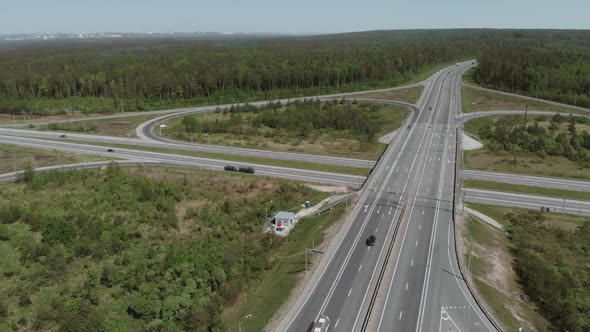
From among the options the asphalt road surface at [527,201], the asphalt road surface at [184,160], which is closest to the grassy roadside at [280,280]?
the asphalt road surface at [184,160]

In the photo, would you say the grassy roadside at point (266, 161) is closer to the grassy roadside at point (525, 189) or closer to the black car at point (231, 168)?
the black car at point (231, 168)

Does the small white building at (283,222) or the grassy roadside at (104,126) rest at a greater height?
the grassy roadside at (104,126)

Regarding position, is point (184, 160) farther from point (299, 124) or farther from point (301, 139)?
point (299, 124)

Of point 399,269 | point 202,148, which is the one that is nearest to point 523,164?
point 399,269

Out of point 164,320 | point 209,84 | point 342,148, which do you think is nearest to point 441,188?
point 342,148

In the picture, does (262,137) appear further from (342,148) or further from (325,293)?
(325,293)

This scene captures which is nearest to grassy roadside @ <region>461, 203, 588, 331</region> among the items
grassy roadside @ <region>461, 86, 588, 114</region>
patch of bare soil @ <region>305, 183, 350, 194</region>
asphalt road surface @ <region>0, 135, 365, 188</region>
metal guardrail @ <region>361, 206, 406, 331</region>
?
metal guardrail @ <region>361, 206, 406, 331</region>
